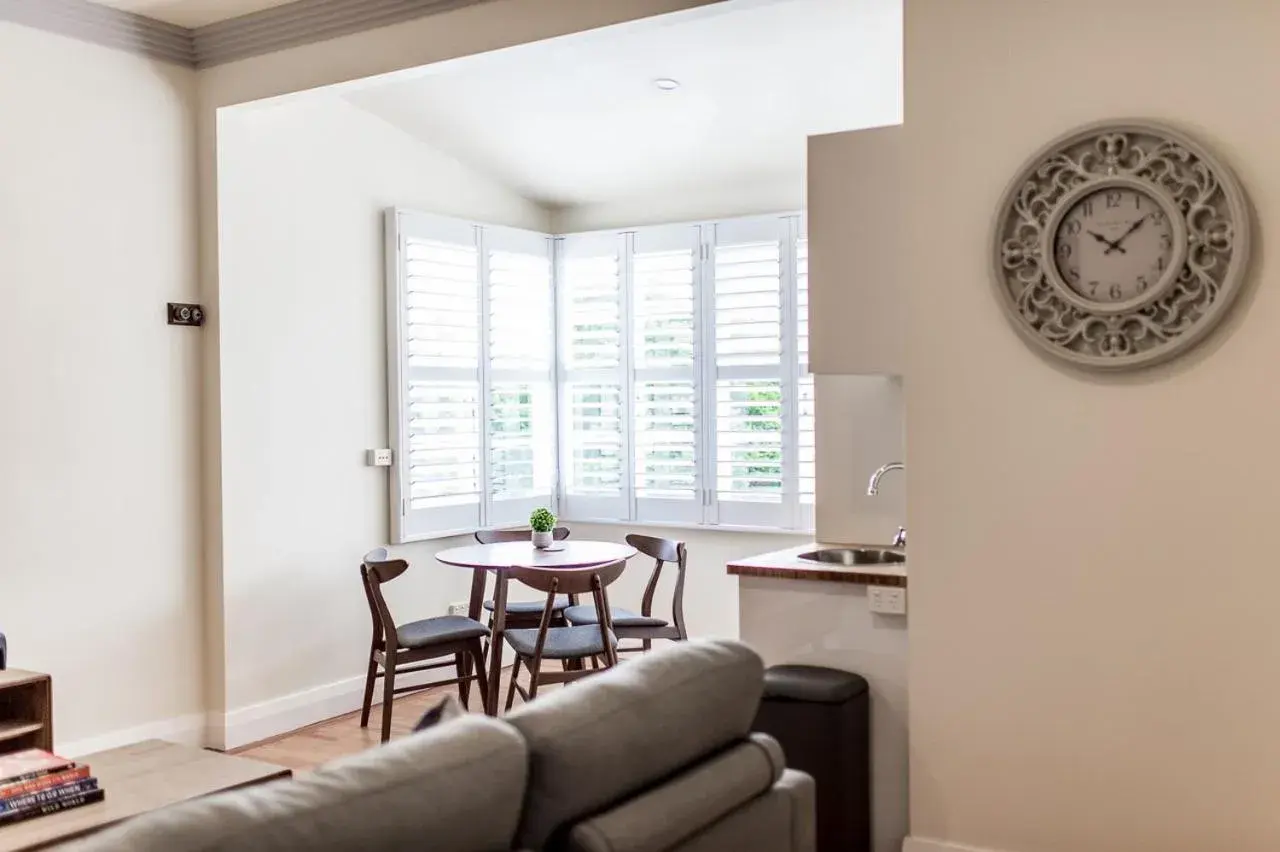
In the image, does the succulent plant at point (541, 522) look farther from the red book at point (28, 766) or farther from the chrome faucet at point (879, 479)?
the red book at point (28, 766)

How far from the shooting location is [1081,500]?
318 cm

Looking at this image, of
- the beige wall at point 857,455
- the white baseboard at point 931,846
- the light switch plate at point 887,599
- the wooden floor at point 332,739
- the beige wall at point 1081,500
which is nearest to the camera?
the beige wall at point 1081,500

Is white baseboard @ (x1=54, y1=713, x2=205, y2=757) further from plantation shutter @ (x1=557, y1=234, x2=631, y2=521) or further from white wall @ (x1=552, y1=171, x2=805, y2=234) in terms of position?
white wall @ (x1=552, y1=171, x2=805, y2=234)

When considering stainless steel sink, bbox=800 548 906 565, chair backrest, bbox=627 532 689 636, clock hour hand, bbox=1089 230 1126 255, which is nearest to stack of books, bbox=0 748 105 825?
stainless steel sink, bbox=800 548 906 565

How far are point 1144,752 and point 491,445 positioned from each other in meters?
3.70

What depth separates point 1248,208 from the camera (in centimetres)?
294

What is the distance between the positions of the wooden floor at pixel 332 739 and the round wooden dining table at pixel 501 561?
327mm

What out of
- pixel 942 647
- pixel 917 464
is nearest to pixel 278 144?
pixel 917 464

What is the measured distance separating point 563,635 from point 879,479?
1.46 metres

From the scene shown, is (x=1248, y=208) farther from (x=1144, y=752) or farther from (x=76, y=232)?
(x=76, y=232)

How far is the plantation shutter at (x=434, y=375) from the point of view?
5.56m

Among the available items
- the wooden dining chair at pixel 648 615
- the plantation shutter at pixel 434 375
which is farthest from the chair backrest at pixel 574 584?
the plantation shutter at pixel 434 375

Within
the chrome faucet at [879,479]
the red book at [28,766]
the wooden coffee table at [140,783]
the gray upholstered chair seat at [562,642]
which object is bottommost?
the wooden coffee table at [140,783]

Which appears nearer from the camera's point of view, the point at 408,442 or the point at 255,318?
the point at 255,318
